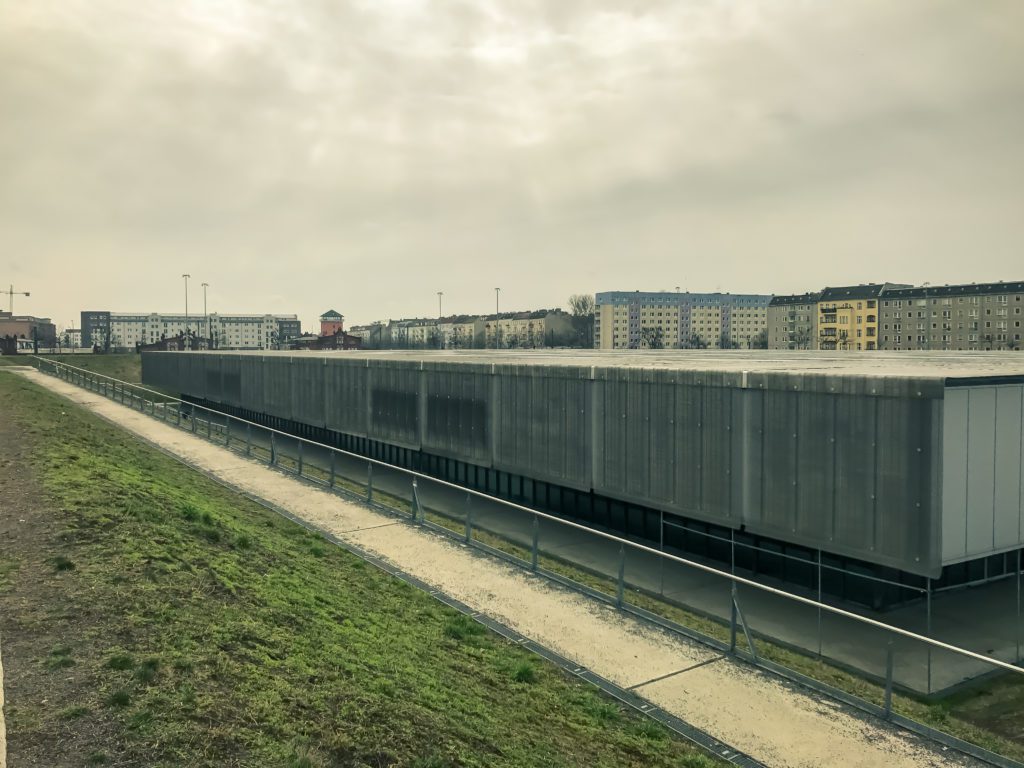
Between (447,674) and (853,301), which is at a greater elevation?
(853,301)

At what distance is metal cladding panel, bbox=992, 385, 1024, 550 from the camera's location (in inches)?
516

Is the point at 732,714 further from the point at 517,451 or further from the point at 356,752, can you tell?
the point at 517,451

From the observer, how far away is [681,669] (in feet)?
30.7

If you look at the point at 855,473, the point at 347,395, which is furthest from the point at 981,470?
the point at 347,395

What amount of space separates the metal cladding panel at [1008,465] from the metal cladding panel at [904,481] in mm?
1989

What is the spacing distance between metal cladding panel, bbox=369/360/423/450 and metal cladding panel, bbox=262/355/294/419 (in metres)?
9.64

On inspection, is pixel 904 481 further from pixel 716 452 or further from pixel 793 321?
pixel 793 321

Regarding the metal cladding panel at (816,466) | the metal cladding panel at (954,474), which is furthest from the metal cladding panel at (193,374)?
the metal cladding panel at (954,474)

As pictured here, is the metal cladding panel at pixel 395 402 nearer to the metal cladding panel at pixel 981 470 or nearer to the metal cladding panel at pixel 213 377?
the metal cladding panel at pixel 981 470

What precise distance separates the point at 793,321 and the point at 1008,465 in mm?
136338

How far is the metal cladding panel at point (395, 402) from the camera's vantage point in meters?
27.8

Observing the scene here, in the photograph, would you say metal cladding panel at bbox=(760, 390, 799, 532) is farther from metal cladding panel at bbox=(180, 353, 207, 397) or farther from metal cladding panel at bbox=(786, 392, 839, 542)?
metal cladding panel at bbox=(180, 353, 207, 397)

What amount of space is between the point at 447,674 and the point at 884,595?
871 centimetres

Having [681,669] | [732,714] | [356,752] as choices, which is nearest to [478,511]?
[681,669]
